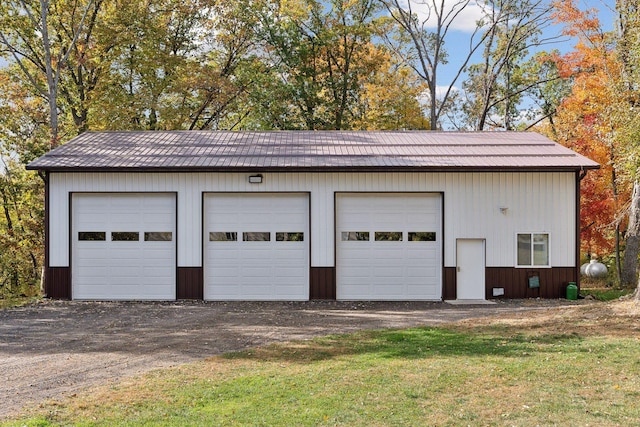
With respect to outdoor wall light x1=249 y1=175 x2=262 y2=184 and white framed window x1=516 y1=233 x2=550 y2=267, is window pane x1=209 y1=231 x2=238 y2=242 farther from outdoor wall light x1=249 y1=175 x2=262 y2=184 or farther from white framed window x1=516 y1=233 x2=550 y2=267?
white framed window x1=516 y1=233 x2=550 y2=267

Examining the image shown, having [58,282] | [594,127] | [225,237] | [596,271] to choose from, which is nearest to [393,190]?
[225,237]

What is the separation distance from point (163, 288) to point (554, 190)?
11210mm

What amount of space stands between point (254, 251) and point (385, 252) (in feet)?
11.9

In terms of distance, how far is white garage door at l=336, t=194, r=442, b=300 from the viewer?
16.7 metres

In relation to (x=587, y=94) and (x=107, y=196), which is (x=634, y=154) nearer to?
(x=587, y=94)

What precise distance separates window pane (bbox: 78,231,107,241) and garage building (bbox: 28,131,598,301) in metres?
0.03

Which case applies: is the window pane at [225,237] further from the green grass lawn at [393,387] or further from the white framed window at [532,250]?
the white framed window at [532,250]

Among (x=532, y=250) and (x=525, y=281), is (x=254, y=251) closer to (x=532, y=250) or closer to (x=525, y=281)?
(x=525, y=281)

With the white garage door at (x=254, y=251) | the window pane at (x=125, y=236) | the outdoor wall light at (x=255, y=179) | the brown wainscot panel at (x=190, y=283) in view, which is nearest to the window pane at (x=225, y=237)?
the white garage door at (x=254, y=251)

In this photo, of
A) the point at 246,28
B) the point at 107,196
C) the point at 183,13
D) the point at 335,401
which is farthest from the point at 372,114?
the point at 335,401

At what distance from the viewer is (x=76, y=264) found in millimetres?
16625

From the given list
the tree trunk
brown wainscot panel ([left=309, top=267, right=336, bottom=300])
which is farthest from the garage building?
the tree trunk

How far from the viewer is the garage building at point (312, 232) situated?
54.3 ft

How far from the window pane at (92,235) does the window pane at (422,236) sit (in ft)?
28.0
